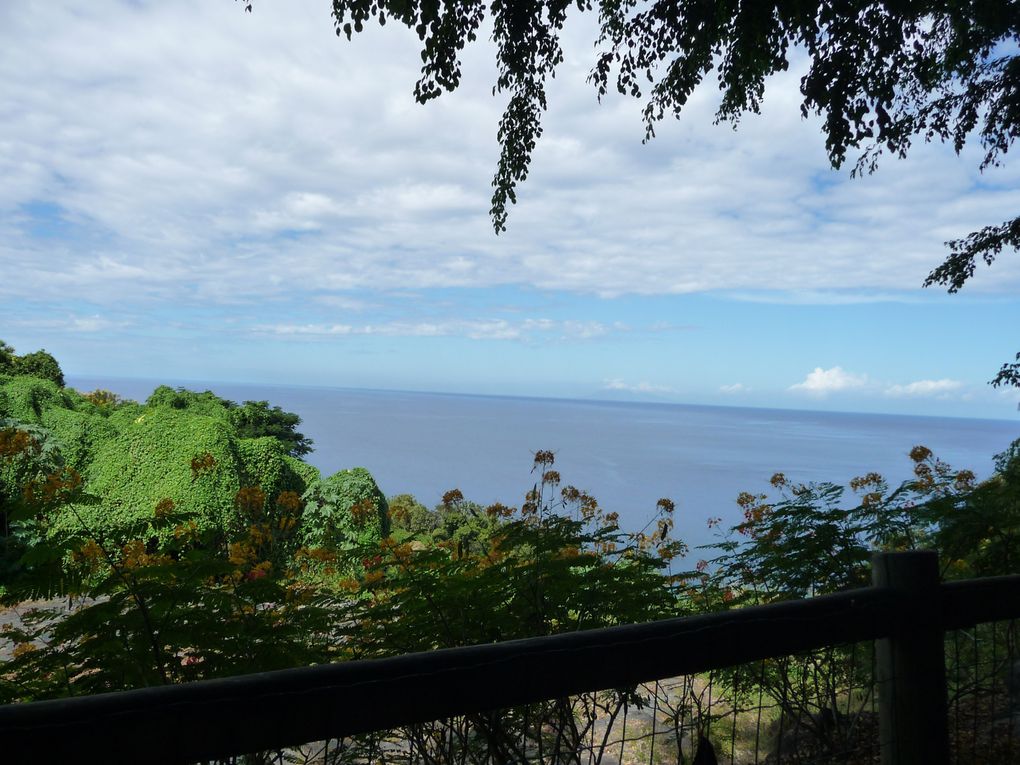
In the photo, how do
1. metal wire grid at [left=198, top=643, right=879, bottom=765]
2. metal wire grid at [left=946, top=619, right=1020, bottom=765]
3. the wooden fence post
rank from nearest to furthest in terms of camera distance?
the wooden fence post < metal wire grid at [left=198, top=643, right=879, bottom=765] < metal wire grid at [left=946, top=619, right=1020, bottom=765]

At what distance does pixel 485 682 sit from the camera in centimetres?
167

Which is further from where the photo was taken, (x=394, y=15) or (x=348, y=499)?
(x=348, y=499)

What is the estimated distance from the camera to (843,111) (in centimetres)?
557

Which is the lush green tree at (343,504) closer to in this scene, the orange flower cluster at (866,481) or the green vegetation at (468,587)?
the green vegetation at (468,587)

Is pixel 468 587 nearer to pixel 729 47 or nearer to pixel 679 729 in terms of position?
pixel 679 729

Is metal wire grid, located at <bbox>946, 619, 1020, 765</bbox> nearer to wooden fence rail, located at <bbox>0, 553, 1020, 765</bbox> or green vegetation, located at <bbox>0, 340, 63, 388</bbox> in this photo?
wooden fence rail, located at <bbox>0, 553, 1020, 765</bbox>

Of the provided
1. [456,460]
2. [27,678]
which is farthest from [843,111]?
[456,460]

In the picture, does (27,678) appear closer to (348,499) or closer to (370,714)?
(370,714)

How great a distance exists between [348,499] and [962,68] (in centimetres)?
777

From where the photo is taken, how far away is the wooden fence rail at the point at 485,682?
4.41 feet

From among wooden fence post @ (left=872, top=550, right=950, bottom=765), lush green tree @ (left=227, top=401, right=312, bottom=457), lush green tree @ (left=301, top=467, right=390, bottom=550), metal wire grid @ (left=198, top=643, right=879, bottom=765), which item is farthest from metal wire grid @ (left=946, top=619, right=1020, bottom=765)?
lush green tree @ (left=227, top=401, right=312, bottom=457)

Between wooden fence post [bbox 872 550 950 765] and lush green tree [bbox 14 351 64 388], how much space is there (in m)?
17.2

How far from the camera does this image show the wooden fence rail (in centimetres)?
134

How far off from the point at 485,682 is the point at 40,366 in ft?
59.5
